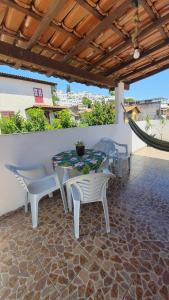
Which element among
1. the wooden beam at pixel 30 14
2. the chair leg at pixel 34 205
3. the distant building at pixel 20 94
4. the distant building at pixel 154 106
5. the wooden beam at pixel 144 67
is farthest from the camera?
the distant building at pixel 154 106

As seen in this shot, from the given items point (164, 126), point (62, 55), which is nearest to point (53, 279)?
point (62, 55)

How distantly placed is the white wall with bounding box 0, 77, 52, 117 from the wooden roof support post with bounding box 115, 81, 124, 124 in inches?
220

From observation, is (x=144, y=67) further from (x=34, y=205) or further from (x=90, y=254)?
(x=90, y=254)

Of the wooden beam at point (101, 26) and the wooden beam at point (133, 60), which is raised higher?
the wooden beam at point (133, 60)

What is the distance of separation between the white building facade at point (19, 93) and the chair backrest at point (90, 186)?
6.57m

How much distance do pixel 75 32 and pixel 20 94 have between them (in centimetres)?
678

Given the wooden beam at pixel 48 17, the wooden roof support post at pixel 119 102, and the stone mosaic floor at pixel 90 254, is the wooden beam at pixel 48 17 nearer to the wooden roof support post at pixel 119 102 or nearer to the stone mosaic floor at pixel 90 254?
the stone mosaic floor at pixel 90 254

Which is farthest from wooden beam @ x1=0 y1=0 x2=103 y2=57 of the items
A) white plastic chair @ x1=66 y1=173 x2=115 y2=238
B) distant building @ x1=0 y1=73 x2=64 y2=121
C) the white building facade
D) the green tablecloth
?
the white building facade

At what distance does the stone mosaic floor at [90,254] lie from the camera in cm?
116

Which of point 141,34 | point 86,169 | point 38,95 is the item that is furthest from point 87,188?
point 38,95

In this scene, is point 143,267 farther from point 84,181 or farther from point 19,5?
point 19,5

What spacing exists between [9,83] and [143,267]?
8.49 metres

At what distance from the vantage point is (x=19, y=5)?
145 cm

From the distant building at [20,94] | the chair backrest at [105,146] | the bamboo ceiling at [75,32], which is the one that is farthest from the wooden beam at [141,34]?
the distant building at [20,94]
